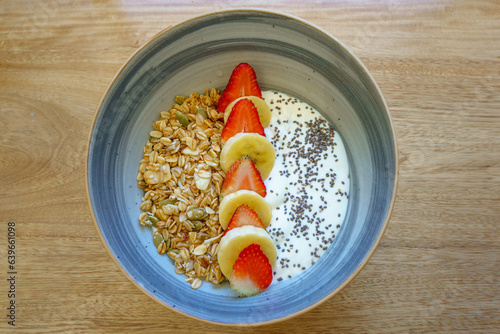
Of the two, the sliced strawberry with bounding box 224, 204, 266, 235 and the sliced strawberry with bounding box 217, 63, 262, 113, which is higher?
the sliced strawberry with bounding box 217, 63, 262, 113

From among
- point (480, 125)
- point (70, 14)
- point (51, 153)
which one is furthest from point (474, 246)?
point (70, 14)

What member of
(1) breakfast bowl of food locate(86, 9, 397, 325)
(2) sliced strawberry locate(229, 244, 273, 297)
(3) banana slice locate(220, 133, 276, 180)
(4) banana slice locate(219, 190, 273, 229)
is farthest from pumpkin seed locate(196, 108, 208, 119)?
(2) sliced strawberry locate(229, 244, 273, 297)

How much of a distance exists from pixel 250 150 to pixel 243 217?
0.17 m

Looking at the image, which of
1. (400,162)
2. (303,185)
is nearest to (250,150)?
(303,185)

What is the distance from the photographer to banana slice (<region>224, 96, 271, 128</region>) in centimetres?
105

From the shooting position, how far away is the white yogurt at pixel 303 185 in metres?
1.00

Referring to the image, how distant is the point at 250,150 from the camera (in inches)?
39.9

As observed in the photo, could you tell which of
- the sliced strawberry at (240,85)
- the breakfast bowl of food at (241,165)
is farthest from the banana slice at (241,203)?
the sliced strawberry at (240,85)

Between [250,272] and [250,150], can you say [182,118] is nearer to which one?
[250,150]

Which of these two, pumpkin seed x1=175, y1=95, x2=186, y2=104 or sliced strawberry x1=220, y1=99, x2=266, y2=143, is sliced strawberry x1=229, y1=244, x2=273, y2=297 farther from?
pumpkin seed x1=175, y1=95, x2=186, y2=104

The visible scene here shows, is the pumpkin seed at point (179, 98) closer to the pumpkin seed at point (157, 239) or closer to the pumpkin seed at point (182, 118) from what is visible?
the pumpkin seed at point (182, 118)

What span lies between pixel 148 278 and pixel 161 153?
33 centimetres

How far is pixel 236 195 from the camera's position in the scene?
3.17 ft

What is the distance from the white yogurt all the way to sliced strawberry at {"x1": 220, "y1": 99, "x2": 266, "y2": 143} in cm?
8
